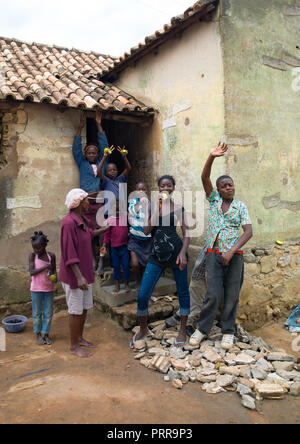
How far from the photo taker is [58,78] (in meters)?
6.41

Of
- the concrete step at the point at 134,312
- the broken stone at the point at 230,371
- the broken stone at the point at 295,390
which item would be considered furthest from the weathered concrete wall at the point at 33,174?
the broken stone at the point at 295,390

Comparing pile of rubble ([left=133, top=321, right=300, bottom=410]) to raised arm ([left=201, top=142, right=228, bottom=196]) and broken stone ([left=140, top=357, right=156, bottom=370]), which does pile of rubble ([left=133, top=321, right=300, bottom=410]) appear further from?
raised arm ([left=201, top=142, right=228, bottom=196])

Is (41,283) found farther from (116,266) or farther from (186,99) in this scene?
(186,99)

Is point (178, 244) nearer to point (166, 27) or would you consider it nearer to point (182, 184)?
point (182, 184)

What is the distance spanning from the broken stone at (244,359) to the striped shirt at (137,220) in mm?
1979

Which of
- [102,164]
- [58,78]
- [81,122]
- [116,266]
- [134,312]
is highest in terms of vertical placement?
[58,78]

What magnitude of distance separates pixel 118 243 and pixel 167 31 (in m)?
3.15

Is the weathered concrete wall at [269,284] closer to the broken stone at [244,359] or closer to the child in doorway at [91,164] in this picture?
the broken stone at [244,359]

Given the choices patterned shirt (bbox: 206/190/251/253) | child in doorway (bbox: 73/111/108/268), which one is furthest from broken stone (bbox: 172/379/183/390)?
child in doorway (bbox: 73/111/108/268)

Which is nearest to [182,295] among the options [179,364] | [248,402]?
[179,364]

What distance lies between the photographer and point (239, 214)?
4.08 metres

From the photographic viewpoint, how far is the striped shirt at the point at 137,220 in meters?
4.95

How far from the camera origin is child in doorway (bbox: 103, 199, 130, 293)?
203 inches
